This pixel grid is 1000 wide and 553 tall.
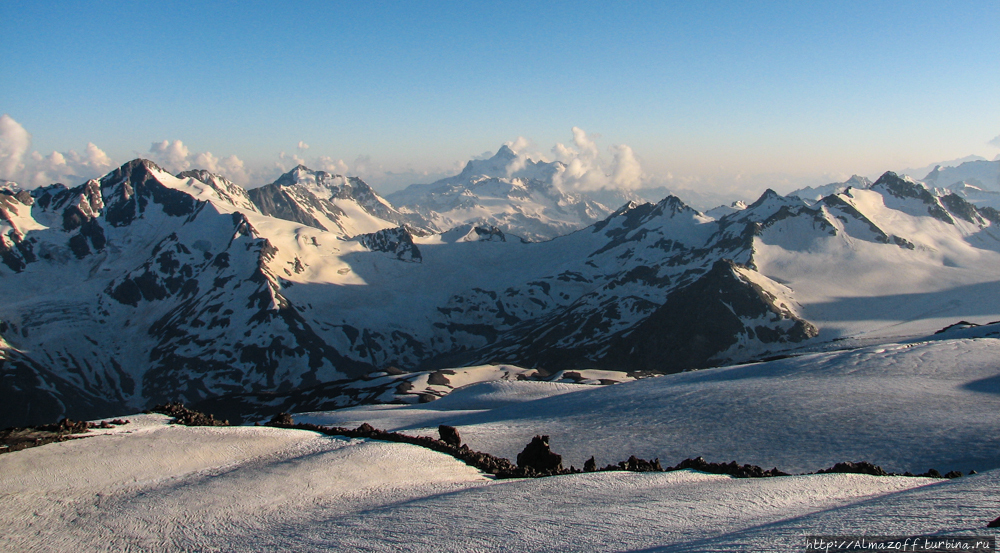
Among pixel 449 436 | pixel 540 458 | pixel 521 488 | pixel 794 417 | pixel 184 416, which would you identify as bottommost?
pixel 794 417

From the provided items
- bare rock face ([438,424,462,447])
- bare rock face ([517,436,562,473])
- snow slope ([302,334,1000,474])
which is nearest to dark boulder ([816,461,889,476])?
snow slope ([302,334,1000,474])

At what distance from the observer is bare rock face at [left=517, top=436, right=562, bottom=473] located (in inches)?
1401

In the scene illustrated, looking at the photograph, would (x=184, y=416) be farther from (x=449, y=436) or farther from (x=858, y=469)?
(x=858, y=469)

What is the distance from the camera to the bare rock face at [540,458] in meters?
35.6

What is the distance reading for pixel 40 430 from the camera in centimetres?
3109

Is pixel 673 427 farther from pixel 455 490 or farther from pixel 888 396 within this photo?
pixel 455 490

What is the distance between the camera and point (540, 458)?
3622 centimetres

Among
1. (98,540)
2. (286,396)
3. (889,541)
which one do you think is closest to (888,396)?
(889,541)

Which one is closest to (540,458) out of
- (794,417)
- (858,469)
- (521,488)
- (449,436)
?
(449,436)

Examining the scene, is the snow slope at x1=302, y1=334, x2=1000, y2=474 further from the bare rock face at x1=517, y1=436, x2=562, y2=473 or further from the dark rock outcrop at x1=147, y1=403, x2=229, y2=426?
the dark rock outcrop at x1=147, y1=403, x2=229, y2=426

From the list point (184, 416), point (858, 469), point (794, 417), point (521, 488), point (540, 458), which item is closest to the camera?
point (521, 488)

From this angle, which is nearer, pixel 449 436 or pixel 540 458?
pixel 540 458

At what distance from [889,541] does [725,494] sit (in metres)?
10.2

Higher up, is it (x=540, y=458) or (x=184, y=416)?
(x=184, y=416)
